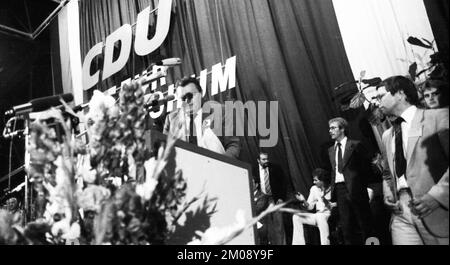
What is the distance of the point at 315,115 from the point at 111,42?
3420mm

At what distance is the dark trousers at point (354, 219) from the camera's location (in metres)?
3.24

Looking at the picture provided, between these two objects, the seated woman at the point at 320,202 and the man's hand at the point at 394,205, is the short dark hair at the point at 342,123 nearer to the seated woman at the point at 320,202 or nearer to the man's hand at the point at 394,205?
the seated woman at the point at 320,202

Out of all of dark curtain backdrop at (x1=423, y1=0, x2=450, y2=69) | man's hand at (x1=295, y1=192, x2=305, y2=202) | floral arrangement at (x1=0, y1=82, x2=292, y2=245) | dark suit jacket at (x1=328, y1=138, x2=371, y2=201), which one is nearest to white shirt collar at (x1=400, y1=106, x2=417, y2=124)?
dark curtain backdrop at (x1=423, y1=0, x2=450, y2=69)

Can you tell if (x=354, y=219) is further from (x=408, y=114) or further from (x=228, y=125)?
(x=228, y=125)

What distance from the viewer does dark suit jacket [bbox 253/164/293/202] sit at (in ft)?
12.3

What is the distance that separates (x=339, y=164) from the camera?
136 inches

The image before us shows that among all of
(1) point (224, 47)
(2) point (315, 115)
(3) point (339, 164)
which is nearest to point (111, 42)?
(1) point (224, 47)

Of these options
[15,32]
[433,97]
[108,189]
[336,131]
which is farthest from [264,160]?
[15,32]

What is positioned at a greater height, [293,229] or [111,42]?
[111,42]

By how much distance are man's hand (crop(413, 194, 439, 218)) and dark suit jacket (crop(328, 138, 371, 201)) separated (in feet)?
4.76

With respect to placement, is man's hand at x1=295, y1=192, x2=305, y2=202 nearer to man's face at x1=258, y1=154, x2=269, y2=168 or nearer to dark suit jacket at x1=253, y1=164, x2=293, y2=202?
dark suit jacket at x1=253, y1=164, x2=293, y2=202

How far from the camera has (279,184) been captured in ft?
12.5
